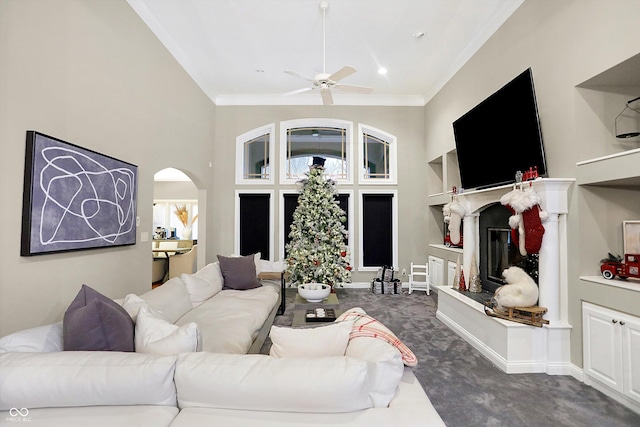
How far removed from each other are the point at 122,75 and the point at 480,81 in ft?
14.8

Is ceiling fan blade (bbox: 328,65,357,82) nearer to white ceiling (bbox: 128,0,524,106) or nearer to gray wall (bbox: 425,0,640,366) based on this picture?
white ceiling (bbox: 128,0,524,106)

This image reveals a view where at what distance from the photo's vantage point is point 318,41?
4.54 metres

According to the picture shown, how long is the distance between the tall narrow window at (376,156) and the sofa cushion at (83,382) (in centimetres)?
579

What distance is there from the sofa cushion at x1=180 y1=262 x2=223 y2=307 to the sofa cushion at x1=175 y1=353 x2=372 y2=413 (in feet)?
7.57

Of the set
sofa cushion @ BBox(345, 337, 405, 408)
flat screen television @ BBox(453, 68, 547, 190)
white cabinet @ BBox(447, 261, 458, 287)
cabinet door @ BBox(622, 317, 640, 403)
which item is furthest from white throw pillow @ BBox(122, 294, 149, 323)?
white cabinet @ BBox(447, 261, 458, 287)

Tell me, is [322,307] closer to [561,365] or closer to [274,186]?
[561,365]

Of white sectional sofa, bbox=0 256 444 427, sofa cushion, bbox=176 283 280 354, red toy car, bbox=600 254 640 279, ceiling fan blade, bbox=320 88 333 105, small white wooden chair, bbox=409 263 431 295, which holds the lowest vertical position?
small white wooden chair, bbox=409 263 431 295

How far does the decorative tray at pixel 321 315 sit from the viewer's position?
9.86ft

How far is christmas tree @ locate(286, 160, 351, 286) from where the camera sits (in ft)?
17.1

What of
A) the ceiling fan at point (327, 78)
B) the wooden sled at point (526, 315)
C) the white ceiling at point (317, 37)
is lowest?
the wooden sled at point (526, 315)

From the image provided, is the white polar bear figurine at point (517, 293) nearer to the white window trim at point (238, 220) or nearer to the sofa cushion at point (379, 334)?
the sofa cushion at point (379, 334)

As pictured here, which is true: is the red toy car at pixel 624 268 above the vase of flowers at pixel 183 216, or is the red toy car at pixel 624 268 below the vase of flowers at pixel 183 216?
below

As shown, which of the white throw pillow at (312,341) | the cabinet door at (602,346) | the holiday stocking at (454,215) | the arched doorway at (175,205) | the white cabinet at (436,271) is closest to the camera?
the white throw pillow at (312,341)

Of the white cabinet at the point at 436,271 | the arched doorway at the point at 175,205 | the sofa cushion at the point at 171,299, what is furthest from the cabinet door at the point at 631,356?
the arched doorway at the point at 175,205
